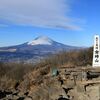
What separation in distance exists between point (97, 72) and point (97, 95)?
159 inches

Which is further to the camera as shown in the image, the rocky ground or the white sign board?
the white sign board

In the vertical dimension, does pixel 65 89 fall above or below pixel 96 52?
below

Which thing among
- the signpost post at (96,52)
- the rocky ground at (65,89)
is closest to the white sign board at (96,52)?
the signpost post at (96,52)

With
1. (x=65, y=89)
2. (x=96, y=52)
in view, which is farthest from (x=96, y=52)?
(x=65, y=89)

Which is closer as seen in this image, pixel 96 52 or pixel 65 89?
pixel 65 89

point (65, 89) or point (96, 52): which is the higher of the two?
point (96, 52)

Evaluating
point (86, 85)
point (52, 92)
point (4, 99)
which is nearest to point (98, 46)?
point (86, 85)

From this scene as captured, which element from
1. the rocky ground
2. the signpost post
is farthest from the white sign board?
the rocky ground

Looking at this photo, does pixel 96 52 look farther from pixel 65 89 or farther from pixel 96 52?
pixel 65 89

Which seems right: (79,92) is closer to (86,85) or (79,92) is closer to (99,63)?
(86,85)

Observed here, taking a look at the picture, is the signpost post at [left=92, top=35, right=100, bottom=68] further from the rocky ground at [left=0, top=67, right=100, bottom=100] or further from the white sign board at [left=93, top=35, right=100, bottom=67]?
the rocky ground at [left=0, top=67, right=100, bottom=100]

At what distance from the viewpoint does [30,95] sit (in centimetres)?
2781

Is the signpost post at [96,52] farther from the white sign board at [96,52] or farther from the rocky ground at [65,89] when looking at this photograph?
the rocky ground at [65,89]

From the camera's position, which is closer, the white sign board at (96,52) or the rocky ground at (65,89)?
the rocky ground at (65,89)
